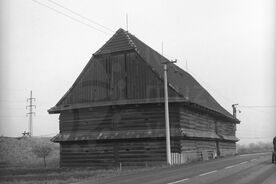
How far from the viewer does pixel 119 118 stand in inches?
1261

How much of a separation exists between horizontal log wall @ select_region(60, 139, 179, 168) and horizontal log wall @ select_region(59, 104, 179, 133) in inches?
41.4

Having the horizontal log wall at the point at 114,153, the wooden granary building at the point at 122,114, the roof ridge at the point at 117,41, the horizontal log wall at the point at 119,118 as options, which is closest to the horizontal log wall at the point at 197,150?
the wooden granary building at the point at 122,114

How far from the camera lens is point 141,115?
104 feet

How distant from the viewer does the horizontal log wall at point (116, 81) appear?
31812 millimetres

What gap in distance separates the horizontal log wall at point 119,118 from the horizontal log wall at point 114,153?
1051 mm

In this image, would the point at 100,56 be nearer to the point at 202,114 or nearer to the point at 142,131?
the point at 142,131

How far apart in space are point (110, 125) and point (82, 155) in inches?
135

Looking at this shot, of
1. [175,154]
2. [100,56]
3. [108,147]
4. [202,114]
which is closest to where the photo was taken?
[175,154]

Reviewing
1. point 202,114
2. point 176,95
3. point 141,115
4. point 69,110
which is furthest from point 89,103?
point 202,114

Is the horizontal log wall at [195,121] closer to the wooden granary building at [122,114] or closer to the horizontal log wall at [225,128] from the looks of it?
the wooden granary building at [122,114]

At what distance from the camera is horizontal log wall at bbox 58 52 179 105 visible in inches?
1252

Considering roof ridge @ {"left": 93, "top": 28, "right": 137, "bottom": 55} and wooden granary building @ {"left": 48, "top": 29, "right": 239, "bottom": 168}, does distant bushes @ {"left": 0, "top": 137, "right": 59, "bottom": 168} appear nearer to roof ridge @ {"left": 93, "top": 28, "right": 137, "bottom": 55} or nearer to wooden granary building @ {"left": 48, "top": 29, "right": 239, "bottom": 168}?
wooden granary building @ {"left": 48, "top": 29, "right": 239, "bottom": 168}

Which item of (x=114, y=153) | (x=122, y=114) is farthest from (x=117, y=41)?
(x=114, y=153)

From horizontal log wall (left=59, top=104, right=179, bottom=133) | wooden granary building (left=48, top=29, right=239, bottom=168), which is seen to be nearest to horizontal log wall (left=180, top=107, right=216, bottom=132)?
wooden granary building (left=48, top=29, right=239, bottom=168)
